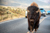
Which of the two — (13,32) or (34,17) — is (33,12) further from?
(13,32)

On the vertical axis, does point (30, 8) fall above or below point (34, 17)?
above

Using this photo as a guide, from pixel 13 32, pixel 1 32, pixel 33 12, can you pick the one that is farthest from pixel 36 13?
pixel 1 32

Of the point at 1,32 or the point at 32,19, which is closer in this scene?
the point at 32,19

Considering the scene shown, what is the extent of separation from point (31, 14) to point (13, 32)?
2.53 metres

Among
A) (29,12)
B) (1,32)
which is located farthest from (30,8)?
(1,32)

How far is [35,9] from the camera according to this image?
4340 millimetres

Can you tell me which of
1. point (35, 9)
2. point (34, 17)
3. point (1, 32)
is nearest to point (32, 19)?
point (34, 17)

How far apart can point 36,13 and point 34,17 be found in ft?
0.80

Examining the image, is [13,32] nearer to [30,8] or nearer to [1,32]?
[1,32]

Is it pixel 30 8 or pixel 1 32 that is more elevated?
pixel 30 8

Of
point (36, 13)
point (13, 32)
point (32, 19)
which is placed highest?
point (36, 13)

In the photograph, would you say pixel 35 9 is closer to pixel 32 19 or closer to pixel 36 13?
pixel 36 13

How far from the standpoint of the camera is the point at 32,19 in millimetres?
4176

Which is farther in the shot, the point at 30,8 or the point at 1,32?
the point at 1,32
